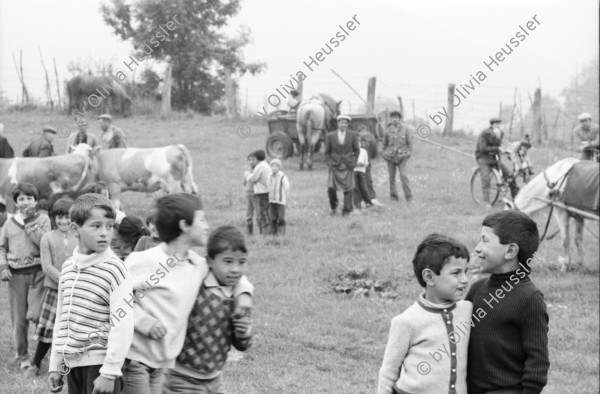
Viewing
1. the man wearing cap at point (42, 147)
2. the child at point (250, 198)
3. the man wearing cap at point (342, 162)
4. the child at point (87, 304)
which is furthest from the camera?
the man wearing cap at point (342, 162)

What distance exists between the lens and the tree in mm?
30906

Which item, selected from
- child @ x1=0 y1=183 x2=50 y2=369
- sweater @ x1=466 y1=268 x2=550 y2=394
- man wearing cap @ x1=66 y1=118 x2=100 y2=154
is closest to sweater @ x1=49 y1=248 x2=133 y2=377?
sweater @ x1=466 y1=268 x2=550 y2=394

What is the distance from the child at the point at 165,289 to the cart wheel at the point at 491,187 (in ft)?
38.1

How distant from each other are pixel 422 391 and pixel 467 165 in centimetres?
1622

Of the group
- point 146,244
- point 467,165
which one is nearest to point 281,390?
point 146,244

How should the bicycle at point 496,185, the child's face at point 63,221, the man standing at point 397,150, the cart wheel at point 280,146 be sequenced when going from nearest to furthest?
1. the child's face at point 63,221
2. the bicycle at point 496,185
3. the man standing at point 397,150
4. the cart wheel at point 280,146

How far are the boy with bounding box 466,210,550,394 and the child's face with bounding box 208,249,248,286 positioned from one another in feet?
3.43

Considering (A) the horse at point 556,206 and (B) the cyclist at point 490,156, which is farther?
(B) the cyclist at point 490,156

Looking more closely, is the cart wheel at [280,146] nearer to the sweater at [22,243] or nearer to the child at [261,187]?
the child at [261,187]

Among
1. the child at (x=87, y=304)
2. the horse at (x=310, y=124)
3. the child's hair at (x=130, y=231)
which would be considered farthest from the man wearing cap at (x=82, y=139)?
the child at (x=87, y=304)

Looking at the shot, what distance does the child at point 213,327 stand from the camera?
371 centimetres

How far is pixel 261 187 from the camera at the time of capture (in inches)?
489

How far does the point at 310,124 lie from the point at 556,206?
28.2 ft

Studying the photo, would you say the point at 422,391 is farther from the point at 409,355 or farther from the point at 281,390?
the point at 281,390
